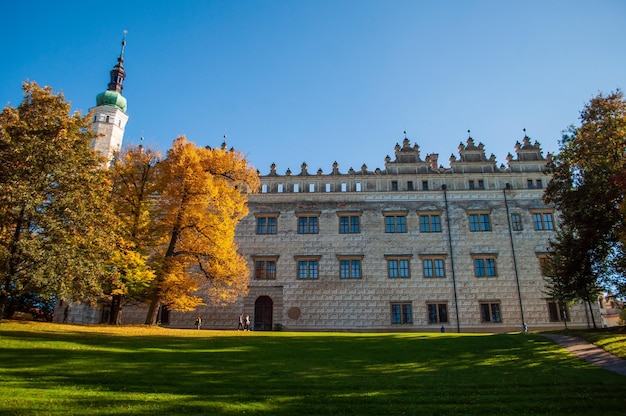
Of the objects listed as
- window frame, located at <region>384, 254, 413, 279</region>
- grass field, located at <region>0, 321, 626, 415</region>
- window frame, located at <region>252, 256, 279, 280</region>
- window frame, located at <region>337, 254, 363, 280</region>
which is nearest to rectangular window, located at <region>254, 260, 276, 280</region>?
window frame, located at <region>252, 256, 279, 280</region>

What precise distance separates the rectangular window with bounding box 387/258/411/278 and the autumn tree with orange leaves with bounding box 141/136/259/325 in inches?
470

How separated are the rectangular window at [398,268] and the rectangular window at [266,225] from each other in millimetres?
8347

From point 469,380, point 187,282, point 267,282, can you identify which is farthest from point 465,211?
point 469,380

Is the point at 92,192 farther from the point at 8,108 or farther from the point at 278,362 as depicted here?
the point at 278,362

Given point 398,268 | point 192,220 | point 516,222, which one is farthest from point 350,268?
point 192,220

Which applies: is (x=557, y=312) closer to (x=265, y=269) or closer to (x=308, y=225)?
(x=308, y=225)

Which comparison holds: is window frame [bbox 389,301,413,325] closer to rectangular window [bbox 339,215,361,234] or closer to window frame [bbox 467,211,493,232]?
rectangular window [bbox 339,215,361,234]

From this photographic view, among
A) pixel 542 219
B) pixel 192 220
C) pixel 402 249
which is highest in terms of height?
pixel 542 219

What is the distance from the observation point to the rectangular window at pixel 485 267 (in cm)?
3077

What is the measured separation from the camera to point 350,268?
1228 inches

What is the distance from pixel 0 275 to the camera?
14.6 m

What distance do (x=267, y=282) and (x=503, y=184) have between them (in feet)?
59.2

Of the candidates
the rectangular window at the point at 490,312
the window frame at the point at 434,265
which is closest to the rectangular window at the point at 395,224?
the window frame at the point at 434,265

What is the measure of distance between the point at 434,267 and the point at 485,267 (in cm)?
343
